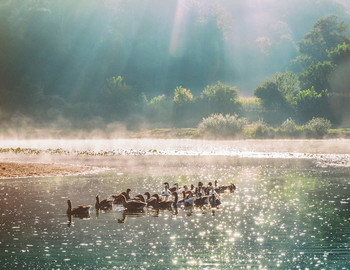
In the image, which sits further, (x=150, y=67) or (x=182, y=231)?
(x=150, y=67)

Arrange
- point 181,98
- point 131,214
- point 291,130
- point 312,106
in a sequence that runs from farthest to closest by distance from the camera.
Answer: point 181,98 < point 312,106 < point 291,130 < point 131,214

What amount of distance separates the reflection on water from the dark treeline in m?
72.7

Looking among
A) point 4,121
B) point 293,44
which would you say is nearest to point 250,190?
point 4,121

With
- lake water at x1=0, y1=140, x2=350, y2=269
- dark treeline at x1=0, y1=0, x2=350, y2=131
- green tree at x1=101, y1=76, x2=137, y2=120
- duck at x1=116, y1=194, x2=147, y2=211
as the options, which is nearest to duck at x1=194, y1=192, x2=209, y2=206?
lake water at x1=0, y1=140, x2=350, y2=269

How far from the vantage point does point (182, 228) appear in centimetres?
2392

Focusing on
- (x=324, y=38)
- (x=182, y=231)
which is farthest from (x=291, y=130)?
(x=182, y=231)

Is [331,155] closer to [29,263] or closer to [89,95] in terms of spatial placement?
[29,263]

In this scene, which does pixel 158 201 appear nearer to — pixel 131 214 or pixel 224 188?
pixel 131 214

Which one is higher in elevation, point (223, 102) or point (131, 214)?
point (223, 102)

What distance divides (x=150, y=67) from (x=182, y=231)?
415 feet

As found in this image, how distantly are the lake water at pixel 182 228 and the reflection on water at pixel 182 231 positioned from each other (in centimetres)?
3

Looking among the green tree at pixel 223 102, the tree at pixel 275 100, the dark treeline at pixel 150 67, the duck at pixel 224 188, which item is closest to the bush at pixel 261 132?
the dark treeline at pixel 150 67

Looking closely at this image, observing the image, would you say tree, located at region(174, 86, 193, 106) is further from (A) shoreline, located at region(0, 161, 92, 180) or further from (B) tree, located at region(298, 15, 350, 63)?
(A) shoreline, located at region(0, 161, 92, 180)

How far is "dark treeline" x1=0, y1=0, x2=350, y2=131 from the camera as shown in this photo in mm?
109500
